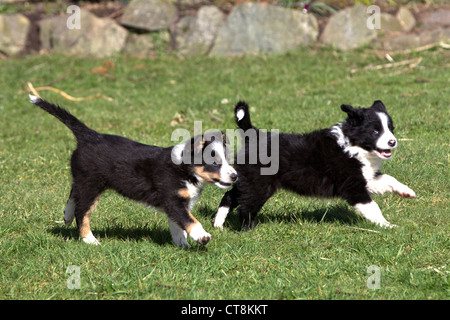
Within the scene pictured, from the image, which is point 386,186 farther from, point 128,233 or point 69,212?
point 69,212

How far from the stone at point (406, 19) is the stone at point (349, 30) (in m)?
0.64

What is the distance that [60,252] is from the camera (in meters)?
4.79

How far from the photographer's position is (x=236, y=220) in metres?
5.69

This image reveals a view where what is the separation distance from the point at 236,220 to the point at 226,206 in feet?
0.80

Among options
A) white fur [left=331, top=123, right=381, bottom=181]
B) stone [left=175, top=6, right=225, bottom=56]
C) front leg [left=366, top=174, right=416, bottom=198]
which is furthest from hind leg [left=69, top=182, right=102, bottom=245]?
stone [left=175, top=6, right=225, bottom=56]

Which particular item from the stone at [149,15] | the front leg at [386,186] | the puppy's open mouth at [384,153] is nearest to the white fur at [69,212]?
the front leg at [386,186]

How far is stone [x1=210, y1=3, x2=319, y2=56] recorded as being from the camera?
12328 mm

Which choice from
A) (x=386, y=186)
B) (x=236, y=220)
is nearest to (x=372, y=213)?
(x=386, y=186)

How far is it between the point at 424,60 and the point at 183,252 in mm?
7710

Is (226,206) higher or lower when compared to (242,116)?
lower

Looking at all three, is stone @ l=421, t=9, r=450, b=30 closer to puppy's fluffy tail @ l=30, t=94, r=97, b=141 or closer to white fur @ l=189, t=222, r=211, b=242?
puppy's fluffy tail @ l=30, t=94, r=97, b=141

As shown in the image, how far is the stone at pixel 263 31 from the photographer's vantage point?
40.4ft

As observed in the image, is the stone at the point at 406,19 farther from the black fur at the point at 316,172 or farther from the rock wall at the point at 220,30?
the black fur at the point at 316,172
